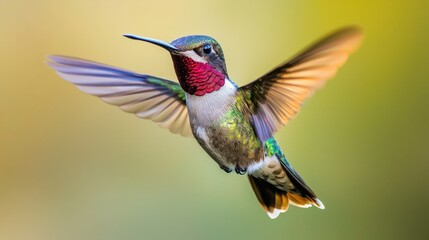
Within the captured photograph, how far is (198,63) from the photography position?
0.65m

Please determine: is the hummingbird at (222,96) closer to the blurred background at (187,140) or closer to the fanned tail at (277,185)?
the fanned tail at (277,185)

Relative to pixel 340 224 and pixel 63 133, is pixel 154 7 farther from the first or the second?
pixel 340 224

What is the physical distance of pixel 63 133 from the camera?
75.6 inches

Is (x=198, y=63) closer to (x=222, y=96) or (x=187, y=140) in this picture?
(x=222, y=96)

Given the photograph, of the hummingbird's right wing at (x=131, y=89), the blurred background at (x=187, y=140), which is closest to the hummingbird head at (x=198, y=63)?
the hummingbird's right wing at (x=131, y=89)

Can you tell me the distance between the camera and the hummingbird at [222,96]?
63 cm

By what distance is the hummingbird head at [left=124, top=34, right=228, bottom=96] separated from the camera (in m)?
0.62

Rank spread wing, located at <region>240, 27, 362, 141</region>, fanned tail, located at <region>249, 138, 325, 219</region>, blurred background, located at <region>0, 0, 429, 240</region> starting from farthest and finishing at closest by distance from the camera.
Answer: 1. blurred background, located at <region>0, 0, 429, 240</region>
2. fanned tail, located at <region>249, 138, 325, 219</region>
3. spread wing, located at <region>240, 27, 362, 141</region>

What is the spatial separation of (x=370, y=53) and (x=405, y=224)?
0.61m

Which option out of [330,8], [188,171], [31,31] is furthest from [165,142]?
[330,8]

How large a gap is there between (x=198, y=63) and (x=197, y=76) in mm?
23

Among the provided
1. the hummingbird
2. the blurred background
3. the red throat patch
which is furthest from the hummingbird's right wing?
the blurred background

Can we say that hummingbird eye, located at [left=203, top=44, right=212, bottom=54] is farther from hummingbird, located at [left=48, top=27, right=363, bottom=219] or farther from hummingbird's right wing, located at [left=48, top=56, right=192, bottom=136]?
hummingbird's right wing, located at [left=48, top=56, right=192, bottom=136]

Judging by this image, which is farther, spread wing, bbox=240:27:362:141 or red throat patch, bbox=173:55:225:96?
red throat patch, bbox=173:55:225:96
